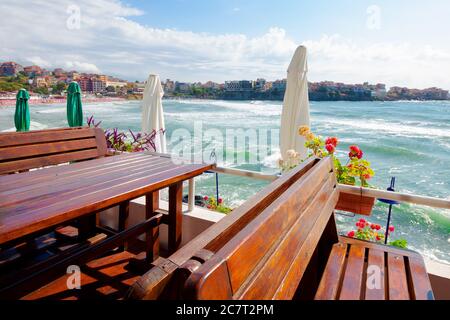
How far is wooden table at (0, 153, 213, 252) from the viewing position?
3.47 ft

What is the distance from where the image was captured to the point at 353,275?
4.52ft

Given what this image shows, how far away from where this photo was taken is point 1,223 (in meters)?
0.99

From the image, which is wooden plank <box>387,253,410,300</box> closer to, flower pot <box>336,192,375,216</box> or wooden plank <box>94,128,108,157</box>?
flower pot <box>336,192,375,216</box>

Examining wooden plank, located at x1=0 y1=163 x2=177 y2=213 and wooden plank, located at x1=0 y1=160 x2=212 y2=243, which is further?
wooden plank, located at x1=0 y1=163 x2=177 y2=213

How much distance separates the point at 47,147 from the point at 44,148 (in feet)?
0.07

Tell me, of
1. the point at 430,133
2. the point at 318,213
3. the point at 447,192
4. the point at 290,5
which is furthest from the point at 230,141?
the point at 318,213

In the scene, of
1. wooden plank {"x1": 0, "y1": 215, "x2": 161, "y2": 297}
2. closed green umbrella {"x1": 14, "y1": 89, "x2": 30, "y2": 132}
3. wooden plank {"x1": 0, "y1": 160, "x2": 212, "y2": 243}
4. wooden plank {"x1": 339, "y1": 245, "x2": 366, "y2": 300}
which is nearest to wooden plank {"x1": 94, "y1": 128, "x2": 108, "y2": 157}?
wooden plank {"x1": 0, "y1": 215, "x2": 161, "y2": 297}

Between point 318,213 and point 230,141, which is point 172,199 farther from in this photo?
point 230,141

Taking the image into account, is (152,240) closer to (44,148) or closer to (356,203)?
(44,148)

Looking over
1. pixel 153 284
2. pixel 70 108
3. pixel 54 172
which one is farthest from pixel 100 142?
pixel 70 108

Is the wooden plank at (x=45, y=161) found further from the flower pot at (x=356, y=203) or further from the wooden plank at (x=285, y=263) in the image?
the flower pot at (x=356, y=203)

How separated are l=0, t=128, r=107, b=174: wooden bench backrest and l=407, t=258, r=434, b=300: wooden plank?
2301 mm

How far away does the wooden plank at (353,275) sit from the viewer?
4.03 ft

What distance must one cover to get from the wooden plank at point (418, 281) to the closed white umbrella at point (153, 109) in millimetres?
Result: 4198
